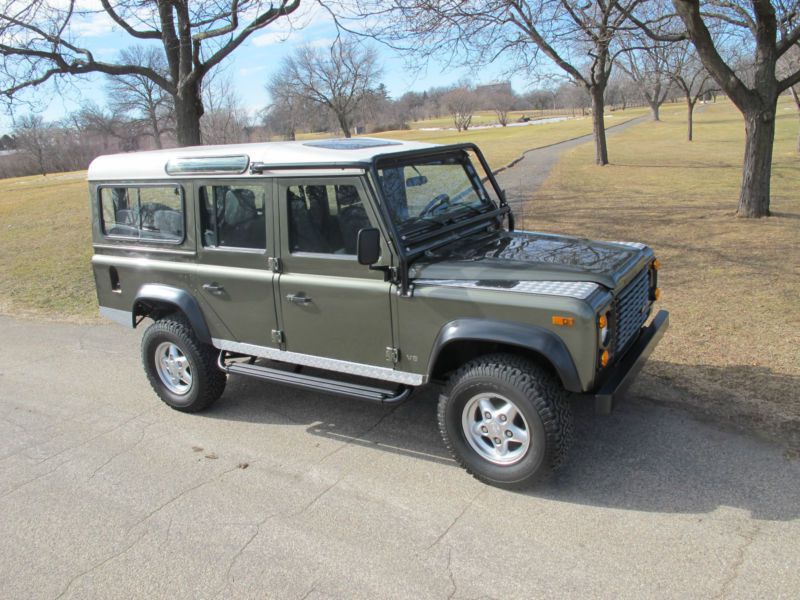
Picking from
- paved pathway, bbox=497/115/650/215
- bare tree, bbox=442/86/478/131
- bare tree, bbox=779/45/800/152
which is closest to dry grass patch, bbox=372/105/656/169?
paved pathway, bbox=497/115/650/215

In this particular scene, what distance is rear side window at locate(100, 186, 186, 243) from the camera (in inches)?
193

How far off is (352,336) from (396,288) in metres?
0.50

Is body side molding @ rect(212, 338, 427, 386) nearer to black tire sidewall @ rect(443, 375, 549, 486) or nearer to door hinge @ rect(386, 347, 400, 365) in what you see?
door hinge @ rect(386, 347, 400, 365)

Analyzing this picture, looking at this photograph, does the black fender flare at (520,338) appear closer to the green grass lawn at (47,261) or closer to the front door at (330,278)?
the front door at (330,278)

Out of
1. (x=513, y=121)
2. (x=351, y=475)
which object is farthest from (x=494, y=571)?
(x=513, y=121)

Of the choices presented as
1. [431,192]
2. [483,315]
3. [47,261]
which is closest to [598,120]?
[47,261]

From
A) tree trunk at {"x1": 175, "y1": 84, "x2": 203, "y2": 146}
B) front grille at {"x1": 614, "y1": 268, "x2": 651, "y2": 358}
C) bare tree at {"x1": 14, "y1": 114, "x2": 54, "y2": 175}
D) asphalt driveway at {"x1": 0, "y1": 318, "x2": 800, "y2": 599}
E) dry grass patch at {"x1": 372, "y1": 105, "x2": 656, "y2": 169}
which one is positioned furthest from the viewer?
bare tree at {"x1": 14, "y1": 114, "x2": 54, "y2": 175}

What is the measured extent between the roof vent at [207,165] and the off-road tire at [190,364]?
119 centimetres

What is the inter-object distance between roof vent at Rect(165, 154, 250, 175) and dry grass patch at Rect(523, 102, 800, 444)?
11.3 ft

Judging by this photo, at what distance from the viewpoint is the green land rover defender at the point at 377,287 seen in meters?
3.59

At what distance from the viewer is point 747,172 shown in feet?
38.9

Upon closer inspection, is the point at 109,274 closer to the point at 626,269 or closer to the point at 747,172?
the point at 626,269

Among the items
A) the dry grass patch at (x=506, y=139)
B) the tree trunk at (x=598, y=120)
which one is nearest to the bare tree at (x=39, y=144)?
the dry grass patch at (x=506, y=139)

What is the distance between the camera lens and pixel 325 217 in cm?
420
